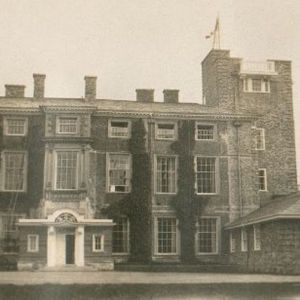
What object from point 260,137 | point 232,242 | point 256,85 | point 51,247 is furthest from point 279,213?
point 256,85

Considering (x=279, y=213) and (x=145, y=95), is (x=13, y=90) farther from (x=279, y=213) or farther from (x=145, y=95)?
(x=279, y=213)

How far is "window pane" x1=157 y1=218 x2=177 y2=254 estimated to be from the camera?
31.0m

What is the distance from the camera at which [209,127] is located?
32625 millimetres

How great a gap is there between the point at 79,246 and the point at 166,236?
478 cm

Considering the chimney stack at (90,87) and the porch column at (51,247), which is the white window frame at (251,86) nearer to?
the chimney stack at (90,87)

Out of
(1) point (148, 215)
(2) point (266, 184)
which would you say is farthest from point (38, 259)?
(2) point (266, 184)

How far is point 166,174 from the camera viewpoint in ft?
104

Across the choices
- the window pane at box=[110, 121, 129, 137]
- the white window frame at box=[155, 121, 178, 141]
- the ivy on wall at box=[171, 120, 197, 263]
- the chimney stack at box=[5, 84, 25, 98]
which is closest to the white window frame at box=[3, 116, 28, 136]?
the chimney stack at box=[5, 84, 25, 98]

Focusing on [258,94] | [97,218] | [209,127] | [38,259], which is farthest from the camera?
[258,94]

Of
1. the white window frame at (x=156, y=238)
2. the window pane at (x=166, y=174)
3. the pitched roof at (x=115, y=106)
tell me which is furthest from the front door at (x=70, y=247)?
the pitched roof at (x=115, y=106)

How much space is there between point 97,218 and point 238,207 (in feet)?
24.7

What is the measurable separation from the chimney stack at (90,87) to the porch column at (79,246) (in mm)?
7866

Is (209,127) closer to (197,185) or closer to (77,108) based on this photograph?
(197,185)

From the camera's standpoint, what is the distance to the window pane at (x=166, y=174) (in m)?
31.6
